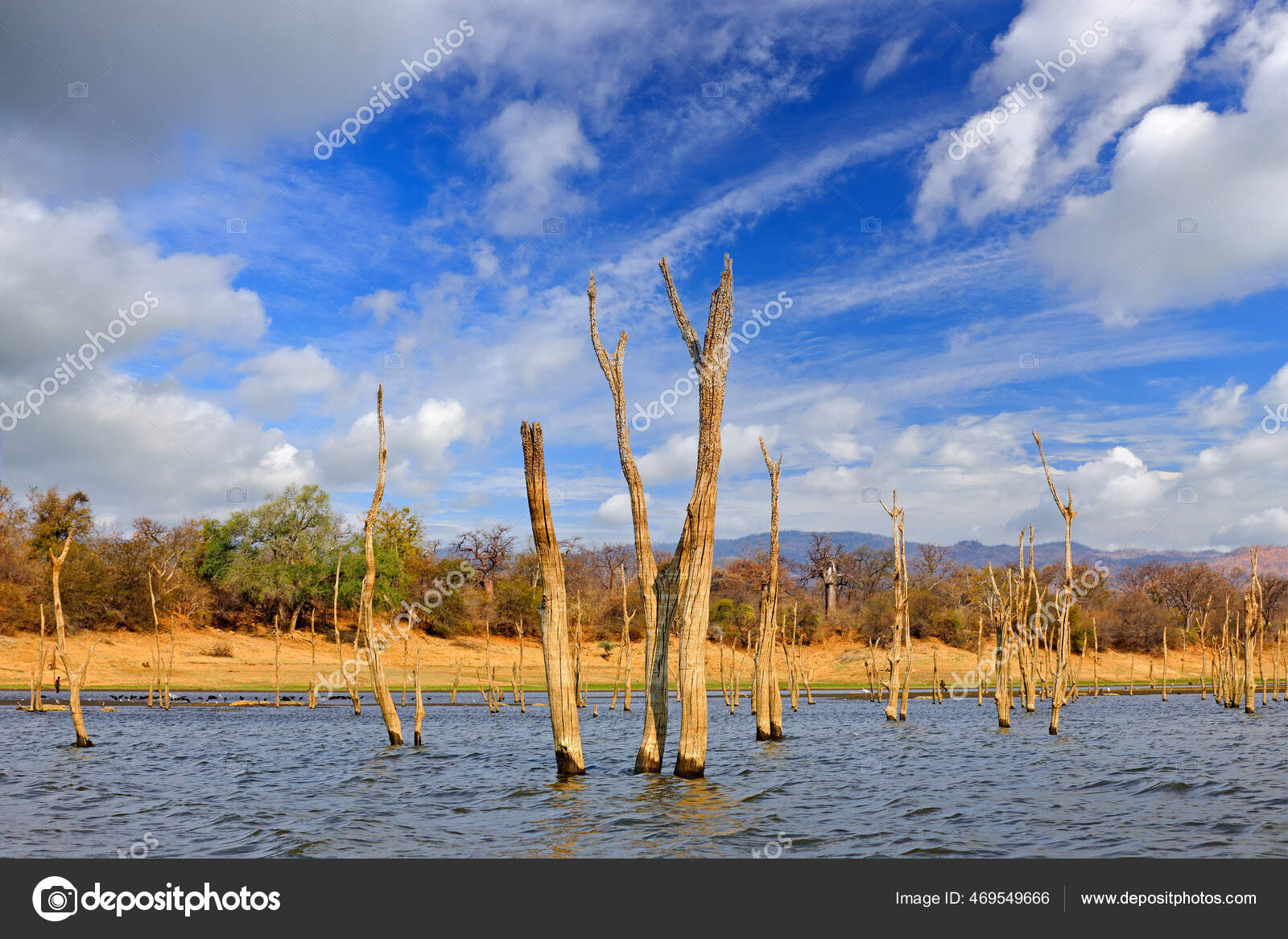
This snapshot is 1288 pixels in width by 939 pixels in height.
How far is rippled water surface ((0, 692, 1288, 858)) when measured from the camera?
13430 mm

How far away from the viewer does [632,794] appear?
17.1 metres

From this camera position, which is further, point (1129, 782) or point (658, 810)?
point (1129, 782)

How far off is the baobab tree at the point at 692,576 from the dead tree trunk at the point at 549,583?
169 centimetres

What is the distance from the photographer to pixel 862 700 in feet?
176

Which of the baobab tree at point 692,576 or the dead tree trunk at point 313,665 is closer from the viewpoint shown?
the baobab tree at point 692,576

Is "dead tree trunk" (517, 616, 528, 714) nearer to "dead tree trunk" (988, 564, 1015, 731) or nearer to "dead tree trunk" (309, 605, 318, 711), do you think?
"dead tree trunk" (309, 605, 318, 711)

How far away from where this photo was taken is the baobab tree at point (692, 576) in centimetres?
1716

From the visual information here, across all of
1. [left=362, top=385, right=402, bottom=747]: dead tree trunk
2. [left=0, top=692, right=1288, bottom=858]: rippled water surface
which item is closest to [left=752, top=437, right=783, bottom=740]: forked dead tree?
[left=0, top=692, right=1288, bottom=858]: rippled water surface

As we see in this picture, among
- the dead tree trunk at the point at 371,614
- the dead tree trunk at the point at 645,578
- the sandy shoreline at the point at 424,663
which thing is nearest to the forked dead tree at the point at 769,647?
the dead tree trunk at the point at 645,578

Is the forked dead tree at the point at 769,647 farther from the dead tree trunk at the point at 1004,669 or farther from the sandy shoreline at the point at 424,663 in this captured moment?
the sandy shoreline at the point at 424,663
